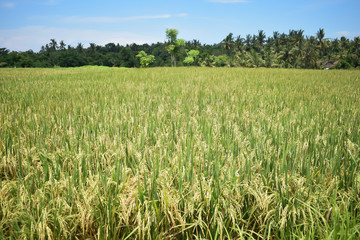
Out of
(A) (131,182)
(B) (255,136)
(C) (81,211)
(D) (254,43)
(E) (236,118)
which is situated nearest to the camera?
(C) (81,211)

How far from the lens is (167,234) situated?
1227mm

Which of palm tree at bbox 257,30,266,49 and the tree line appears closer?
the tree line

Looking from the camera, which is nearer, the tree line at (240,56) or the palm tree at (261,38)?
the tree line at (240,56)

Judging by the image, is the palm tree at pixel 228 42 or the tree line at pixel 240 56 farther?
the palm tree at pixel 228 42

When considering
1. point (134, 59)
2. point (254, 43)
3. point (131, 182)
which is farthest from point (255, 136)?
point (254, 43)

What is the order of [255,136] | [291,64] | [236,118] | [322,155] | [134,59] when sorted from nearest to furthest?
[322,155], [255,136], [236,118], [291,64], [134,59]

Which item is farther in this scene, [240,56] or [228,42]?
[228,42]

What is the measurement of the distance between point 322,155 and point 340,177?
27cm

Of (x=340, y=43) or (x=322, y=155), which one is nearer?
(x=322, y=155)

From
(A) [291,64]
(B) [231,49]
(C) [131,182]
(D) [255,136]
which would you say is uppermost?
(B) [231,49]

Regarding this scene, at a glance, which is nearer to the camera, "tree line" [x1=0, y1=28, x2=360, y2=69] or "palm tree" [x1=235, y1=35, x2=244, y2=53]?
"tree line" [x1=0, y1=28, x2=360, y2=69]

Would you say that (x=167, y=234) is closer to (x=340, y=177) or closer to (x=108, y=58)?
(x=340, y=177)

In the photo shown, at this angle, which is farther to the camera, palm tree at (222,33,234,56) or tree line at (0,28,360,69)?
palm tree at (222,33,234,56)

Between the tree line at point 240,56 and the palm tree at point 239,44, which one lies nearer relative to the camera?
the tree line at point 240,56
